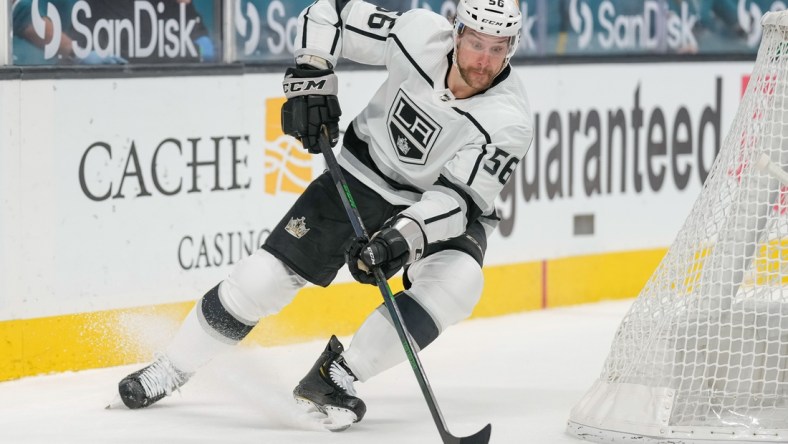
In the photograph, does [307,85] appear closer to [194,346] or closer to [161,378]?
[194,346]

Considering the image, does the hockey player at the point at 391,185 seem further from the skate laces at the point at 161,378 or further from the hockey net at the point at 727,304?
the hockey net at the point at 727,304

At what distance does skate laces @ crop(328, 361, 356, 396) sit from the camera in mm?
4164

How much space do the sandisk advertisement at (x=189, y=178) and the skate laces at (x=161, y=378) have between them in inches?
20.8

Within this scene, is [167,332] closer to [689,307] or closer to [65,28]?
[65,28]

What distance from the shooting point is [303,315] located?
562 centimetres

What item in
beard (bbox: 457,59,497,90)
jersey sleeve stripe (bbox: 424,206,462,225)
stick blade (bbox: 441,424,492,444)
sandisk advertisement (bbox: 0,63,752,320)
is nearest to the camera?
stick blade (bbox: 441,424,492,444)

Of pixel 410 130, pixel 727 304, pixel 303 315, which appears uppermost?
pixel 410 130

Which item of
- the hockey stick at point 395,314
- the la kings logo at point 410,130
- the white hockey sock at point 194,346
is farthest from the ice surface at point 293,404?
the la kings logo at point 410,130

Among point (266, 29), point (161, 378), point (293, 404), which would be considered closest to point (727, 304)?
point (293, 404)

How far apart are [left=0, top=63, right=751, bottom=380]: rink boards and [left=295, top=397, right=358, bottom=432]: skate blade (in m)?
1.08

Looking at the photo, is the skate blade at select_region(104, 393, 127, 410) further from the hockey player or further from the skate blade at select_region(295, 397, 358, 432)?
the skate blade at select_region(295, 397, 358, 432)

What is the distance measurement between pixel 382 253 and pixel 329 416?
53 cm

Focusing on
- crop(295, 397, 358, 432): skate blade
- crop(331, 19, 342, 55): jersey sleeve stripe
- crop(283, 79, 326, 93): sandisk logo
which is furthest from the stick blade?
crop(331, 19, 342, 55): jersey sleeve stripe

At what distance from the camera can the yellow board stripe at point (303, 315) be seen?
4883 millimetres
